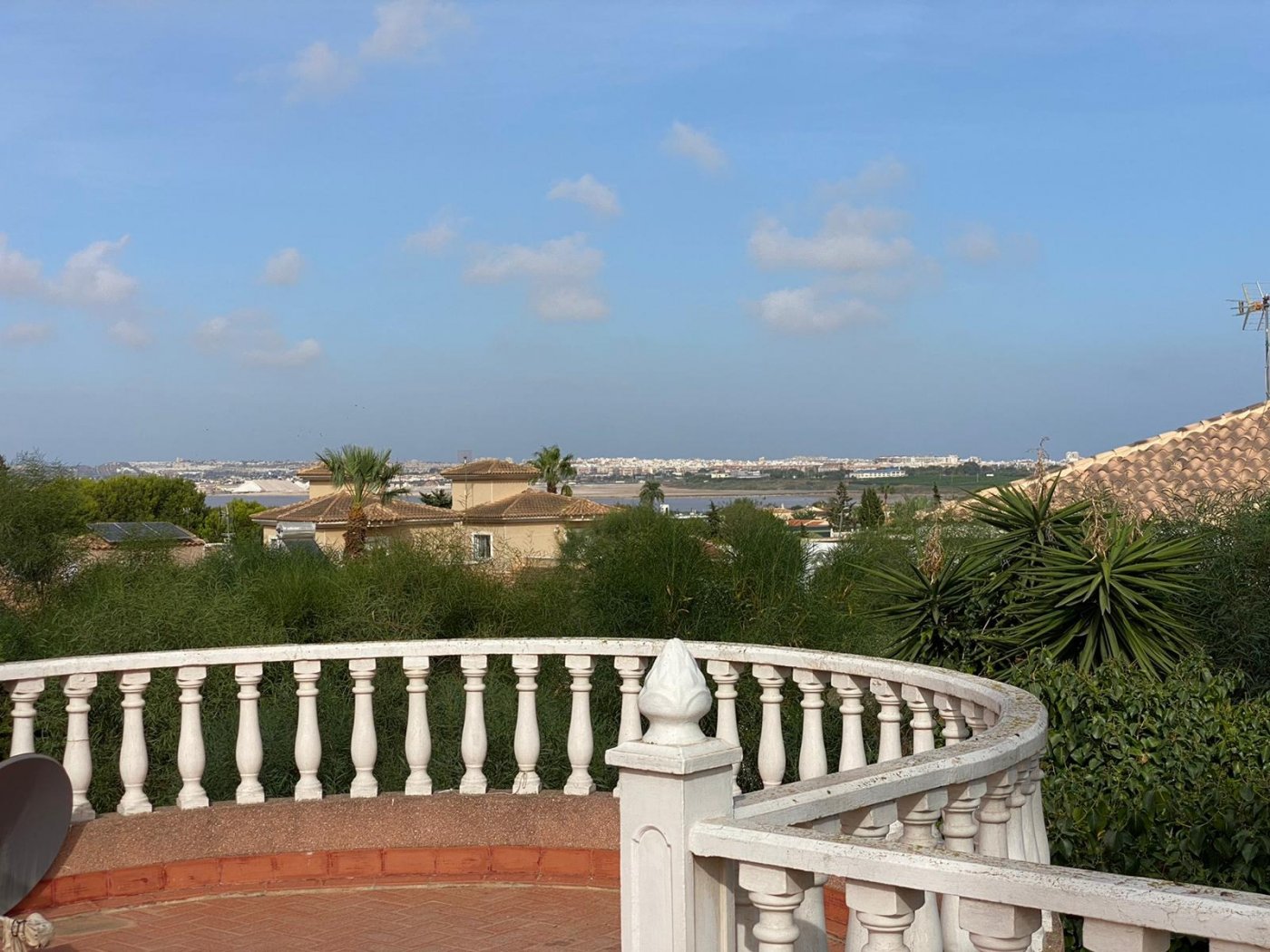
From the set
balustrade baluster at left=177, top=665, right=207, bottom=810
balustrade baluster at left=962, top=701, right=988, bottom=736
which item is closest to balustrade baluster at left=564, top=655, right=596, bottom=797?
balustrade baluster at left=177, top=665, right=207, bottom=810

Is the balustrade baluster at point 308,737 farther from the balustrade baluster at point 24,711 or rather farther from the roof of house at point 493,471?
the roof of house at point 493,471

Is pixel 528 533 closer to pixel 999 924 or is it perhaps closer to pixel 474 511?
pixel 474 511

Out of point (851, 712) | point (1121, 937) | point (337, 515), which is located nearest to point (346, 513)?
point (337, 515)

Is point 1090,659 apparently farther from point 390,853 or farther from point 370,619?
point 370,619

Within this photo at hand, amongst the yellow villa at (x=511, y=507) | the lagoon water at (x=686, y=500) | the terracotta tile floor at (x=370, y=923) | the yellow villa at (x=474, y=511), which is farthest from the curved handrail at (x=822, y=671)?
the yellow villa at (x=474, y=511)

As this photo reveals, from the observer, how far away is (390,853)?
229 inches

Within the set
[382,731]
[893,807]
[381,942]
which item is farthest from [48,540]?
[893,807]

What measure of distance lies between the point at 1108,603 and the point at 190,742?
15.7 ft

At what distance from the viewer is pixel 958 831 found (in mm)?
3127

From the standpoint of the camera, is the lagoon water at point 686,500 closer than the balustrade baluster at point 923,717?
No

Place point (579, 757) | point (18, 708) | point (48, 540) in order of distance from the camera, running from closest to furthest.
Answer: point (18, 708) < point (579, 757) < point (48, 540)

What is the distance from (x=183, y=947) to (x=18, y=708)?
131 centimetres

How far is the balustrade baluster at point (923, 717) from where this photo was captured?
4.79 m

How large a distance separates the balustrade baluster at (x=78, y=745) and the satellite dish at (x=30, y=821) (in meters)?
0.27
